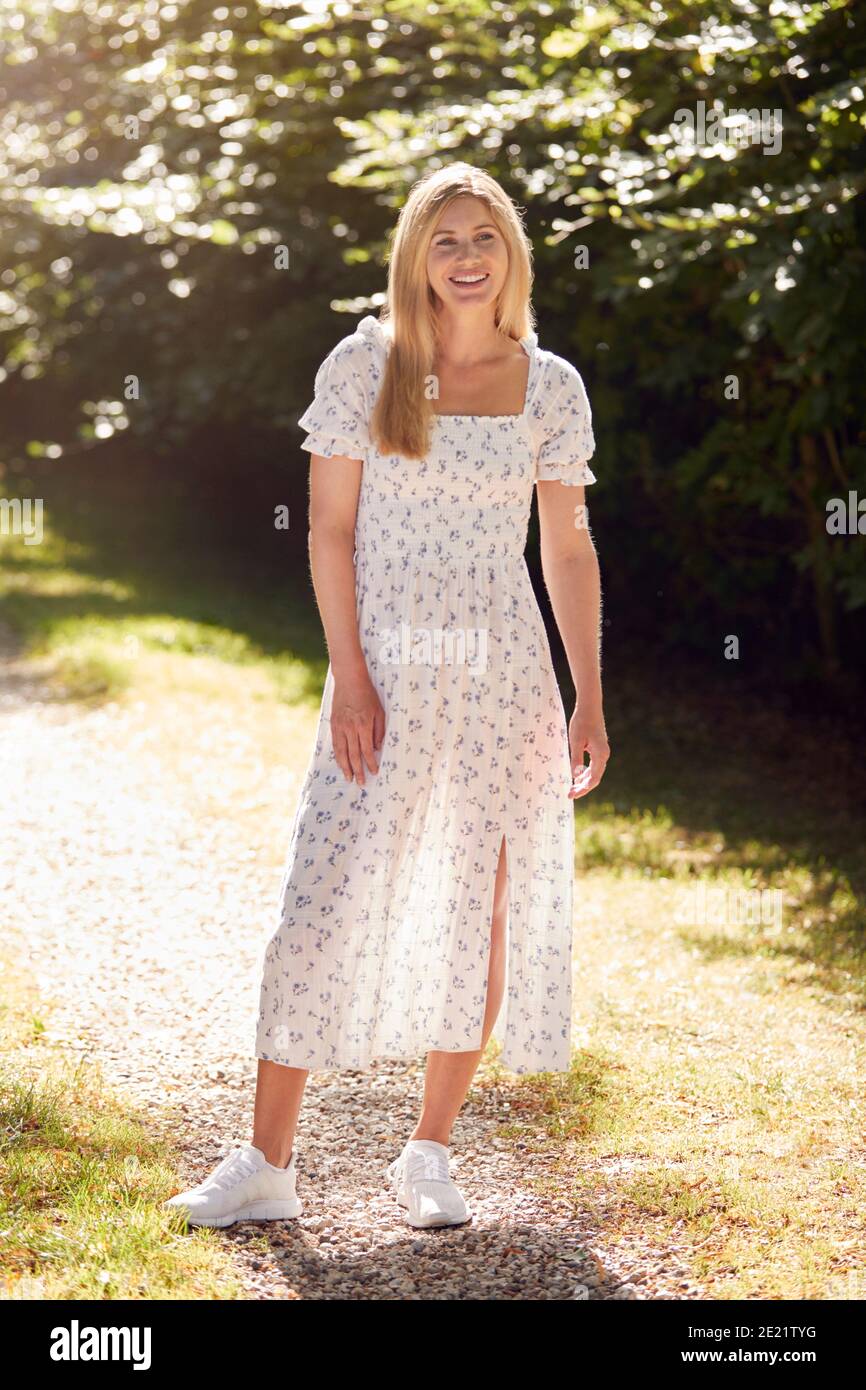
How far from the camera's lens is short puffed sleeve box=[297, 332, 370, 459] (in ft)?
10.4

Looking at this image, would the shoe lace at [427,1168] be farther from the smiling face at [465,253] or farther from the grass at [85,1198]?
the smiling face at [465,253]

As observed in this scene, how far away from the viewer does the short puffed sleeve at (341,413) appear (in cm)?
316

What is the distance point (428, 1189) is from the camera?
11.0 ft

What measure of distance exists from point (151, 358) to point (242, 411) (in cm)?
156

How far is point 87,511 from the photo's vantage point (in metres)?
17.6

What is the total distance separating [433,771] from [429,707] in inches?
5.2

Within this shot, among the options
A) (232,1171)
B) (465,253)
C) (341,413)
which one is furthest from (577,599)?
(232,1171)

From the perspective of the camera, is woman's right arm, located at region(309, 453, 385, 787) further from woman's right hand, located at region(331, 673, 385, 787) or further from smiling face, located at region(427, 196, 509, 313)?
smiling face, located at region(427, 196, 509, 313)

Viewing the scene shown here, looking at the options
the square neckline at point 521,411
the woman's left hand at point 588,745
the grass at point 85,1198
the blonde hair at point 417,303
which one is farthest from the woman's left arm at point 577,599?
the grass at point 85,1198

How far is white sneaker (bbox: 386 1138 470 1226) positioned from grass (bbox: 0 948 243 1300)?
17.5 inches

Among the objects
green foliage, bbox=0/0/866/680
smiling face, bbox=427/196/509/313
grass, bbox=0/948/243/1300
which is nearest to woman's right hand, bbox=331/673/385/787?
smiling face, bbox=427/196/509/313

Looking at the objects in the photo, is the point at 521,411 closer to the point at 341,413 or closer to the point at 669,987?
the point at 341,413

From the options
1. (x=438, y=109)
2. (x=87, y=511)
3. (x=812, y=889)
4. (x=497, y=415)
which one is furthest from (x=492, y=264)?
(x=87, y=511)
